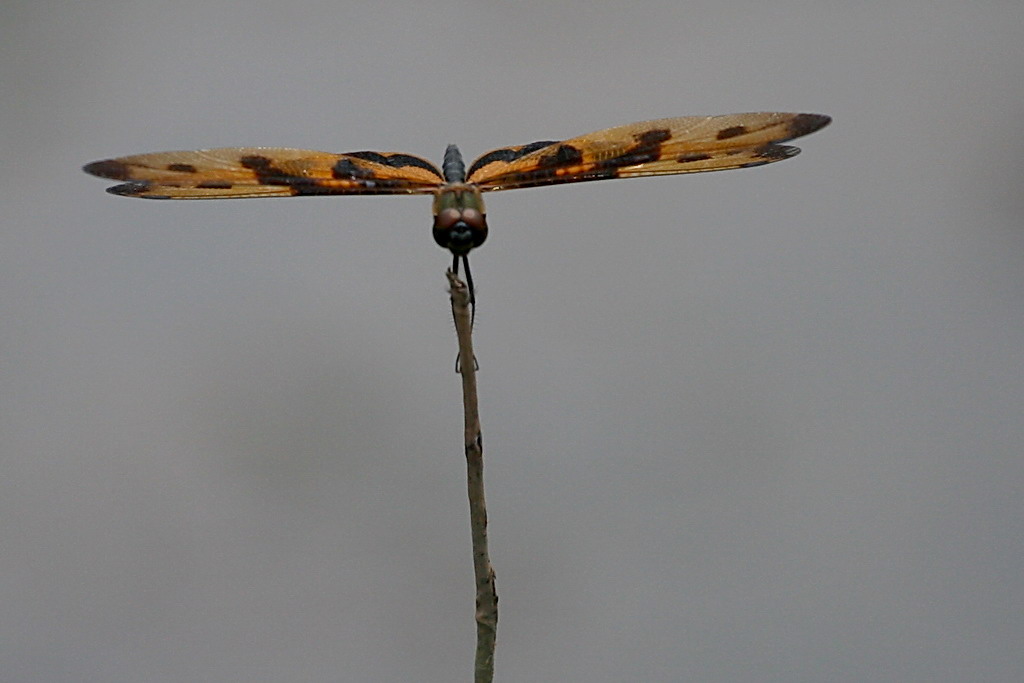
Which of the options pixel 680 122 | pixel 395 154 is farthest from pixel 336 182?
pixel 680 122

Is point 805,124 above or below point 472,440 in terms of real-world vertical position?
above

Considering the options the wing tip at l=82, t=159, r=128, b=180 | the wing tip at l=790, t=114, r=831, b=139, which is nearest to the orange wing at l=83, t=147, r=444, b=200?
the wing tip at l=82, t=159, r=128, b=180

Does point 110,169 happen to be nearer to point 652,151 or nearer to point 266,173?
point 266,173

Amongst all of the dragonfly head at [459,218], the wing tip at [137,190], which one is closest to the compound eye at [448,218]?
the dragonfly head at [459,218]

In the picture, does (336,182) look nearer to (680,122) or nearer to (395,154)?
(395,154)

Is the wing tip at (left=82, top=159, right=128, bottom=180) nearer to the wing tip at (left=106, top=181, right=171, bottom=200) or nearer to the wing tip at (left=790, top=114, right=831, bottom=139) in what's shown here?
the wing tip at (left=106, top=181, right=171, bottom=200)

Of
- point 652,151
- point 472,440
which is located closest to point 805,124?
point 652,151
